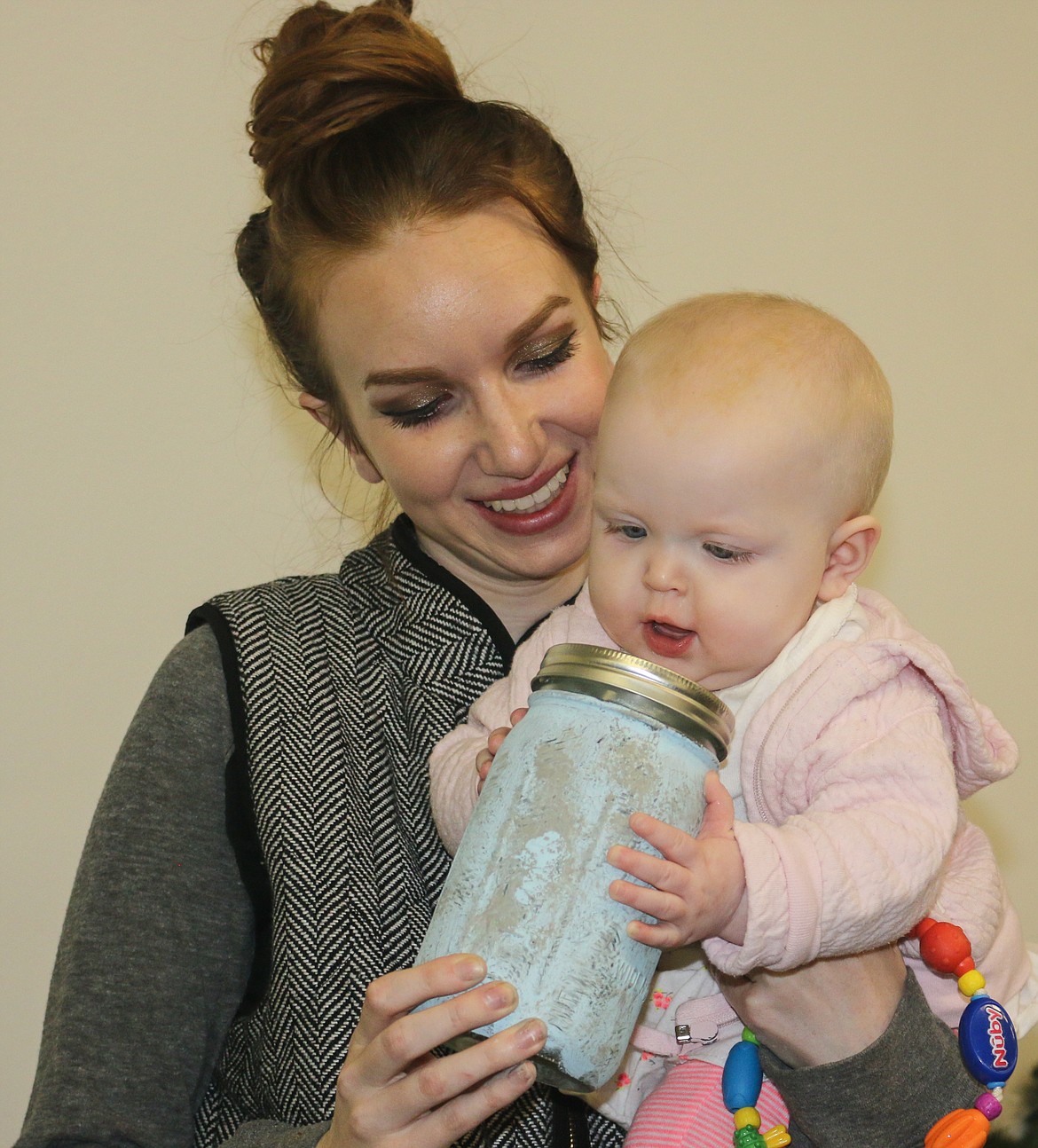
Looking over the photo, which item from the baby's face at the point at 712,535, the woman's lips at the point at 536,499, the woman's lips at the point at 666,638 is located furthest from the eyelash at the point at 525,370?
the woman's lips at the point at 666,638

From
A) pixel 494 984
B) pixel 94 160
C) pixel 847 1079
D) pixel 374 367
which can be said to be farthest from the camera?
pixel 94 160

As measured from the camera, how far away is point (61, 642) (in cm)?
201

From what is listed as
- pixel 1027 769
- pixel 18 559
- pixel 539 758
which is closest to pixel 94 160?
pixel 18 559

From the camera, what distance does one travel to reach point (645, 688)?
885mm

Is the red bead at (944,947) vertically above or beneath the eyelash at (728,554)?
beneath

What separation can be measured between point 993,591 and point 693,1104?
4.42 feet

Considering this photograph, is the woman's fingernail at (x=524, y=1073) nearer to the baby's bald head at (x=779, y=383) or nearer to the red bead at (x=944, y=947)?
the red bead at (x=944, y=947)

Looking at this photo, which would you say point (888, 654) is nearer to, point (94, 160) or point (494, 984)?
point (494, 984)

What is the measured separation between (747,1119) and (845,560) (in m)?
0.48

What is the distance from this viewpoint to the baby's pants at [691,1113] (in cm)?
108

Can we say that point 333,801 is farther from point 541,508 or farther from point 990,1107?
point 990,1107

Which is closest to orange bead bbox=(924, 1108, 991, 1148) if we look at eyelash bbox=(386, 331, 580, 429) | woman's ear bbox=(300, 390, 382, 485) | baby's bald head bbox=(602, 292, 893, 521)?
baby's bald head bbox=(602, 292, 893, 521)

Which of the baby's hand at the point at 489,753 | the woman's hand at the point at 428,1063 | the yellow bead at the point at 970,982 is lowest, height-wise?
the yellow bead at the point at 970,982

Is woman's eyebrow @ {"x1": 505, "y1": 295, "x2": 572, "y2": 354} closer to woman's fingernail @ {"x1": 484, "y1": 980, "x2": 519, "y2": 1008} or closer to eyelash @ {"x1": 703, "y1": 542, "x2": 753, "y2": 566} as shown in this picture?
eyelash @ {"x1": 703, "y1": 542, "x2": 753, "y2": 566}
